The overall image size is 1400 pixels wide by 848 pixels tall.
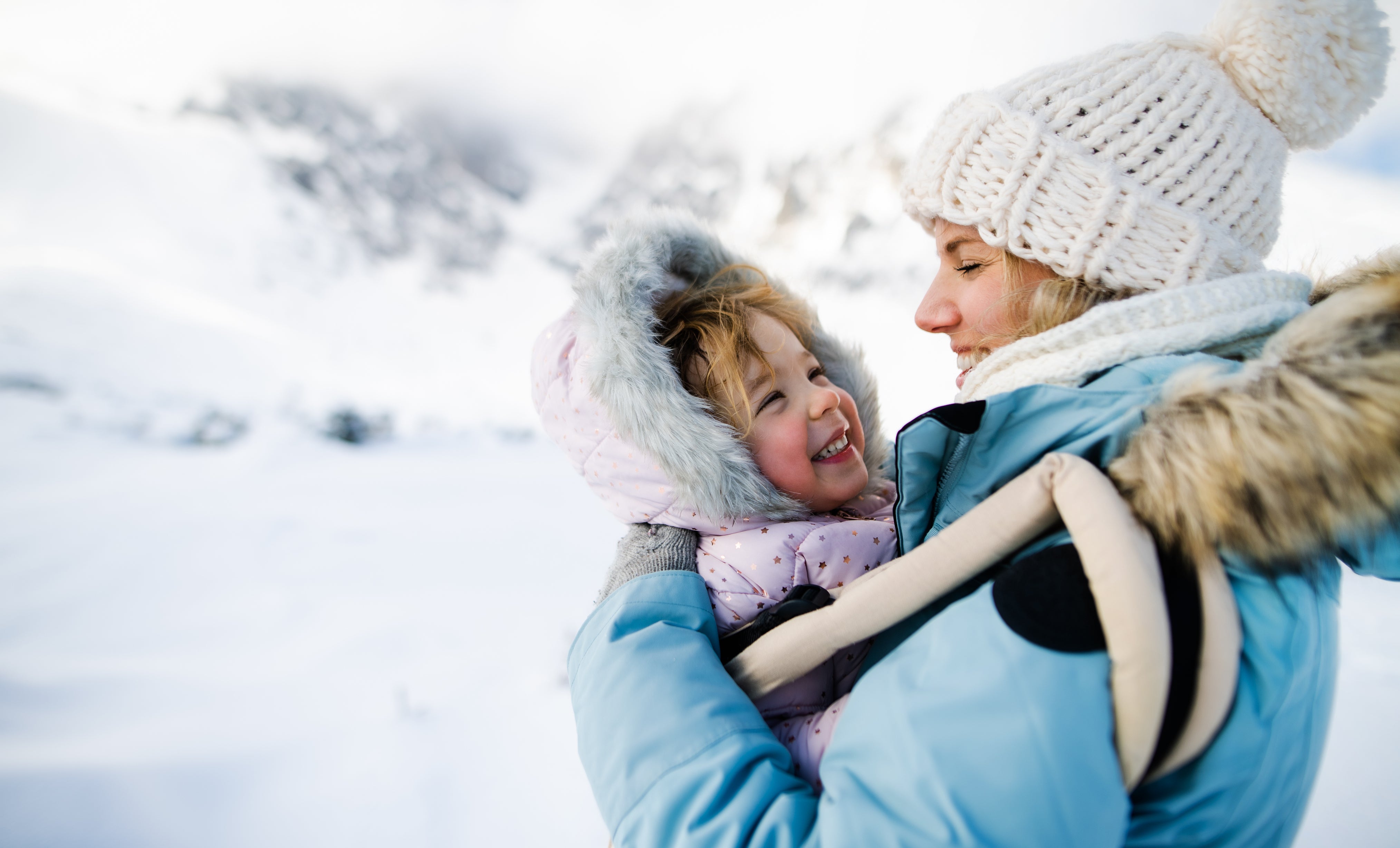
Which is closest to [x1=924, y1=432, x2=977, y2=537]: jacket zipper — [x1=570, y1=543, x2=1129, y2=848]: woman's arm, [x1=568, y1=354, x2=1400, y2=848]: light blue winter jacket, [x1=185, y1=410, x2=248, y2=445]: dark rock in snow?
[x1=568, y1=354, x2=1400, y2=848]: light blue winter jacket

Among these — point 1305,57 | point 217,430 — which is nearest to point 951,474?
point 1305,57

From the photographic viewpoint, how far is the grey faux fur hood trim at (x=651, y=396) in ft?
3.02

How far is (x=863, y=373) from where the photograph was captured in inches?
53.3

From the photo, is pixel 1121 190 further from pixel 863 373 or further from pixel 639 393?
pixel 639 393

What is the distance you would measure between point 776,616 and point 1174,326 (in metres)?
0.61

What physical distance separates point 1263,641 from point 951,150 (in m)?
0.75

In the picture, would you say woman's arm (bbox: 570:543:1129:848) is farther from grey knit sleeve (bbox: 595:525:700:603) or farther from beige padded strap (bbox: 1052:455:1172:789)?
grey knit sleeve (bbox: 595:525:700:603)

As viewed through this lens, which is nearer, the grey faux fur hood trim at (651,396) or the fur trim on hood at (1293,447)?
the fur trim on hood at (1293,447)

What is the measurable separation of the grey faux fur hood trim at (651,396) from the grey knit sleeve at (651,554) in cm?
9

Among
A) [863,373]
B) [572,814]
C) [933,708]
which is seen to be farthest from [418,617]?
[933,708]

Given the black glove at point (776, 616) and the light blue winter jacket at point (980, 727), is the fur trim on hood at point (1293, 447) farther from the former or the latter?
the black glove at point (776, 616)

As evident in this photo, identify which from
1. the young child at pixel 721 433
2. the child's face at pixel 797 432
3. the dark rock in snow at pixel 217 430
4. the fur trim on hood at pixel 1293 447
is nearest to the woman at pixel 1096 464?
the fur trim on hood at pixel 1293 447

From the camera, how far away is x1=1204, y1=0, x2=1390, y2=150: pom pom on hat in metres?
0.75

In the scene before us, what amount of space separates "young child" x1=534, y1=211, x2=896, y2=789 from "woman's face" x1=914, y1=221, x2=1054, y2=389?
25 centimetres
